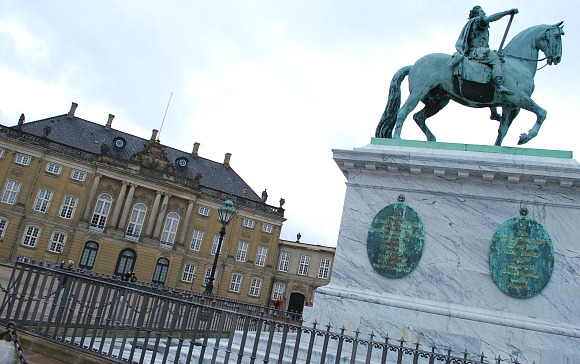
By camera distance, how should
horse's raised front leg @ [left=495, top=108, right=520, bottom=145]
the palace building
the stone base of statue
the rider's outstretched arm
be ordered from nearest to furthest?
the stone base of statue
the rider's outstretched arm
horse's raised front leg @ [left=495, top=108, right=520, bottom=145]
the palace building

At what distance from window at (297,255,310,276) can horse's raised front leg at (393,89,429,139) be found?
4953 centimetres

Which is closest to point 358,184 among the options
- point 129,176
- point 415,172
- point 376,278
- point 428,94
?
point 415,172

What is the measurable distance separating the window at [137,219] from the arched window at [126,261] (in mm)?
2187

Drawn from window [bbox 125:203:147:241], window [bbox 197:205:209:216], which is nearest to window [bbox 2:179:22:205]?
window [bbox 125:203:147:241]

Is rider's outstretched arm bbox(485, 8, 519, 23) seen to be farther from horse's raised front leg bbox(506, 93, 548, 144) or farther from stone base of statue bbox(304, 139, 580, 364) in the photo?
stone base of statue bbox(304, 139, 580, 364)

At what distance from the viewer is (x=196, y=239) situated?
54.6 m

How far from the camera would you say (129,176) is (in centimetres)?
5091

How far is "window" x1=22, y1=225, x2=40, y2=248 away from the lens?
150 ft

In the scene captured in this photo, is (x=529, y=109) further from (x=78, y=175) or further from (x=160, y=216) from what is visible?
(x=78, y=175)

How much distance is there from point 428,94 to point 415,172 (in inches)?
95.5

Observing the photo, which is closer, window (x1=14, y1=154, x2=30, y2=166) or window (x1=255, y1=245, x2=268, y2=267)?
window (x1=14, y1=154, x2=30, y2=166)

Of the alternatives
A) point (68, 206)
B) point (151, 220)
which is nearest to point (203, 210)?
point (151, 220)

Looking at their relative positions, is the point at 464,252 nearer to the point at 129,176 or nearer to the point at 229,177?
the point at 129,176

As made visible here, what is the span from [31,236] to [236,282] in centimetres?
2255
